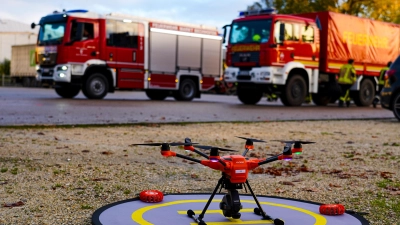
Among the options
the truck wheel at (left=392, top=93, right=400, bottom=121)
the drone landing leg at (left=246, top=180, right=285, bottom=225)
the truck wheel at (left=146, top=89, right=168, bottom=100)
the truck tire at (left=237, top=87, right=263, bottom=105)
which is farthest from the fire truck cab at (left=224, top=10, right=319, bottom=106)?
the drone landing leg at (left=246, top=180, right=285, bottom=225)

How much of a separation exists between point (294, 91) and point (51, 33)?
8.71 metres

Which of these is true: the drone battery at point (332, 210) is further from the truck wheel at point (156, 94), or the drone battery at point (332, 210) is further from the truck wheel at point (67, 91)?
the truck wheel at point (156, 94)

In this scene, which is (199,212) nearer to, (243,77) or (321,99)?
(243,77)

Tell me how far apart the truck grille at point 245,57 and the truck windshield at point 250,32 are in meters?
0.41

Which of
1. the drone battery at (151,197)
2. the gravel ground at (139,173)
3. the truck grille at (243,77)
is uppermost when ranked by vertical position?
the truck grille at (243,77)

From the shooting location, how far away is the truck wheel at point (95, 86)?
21234 mm

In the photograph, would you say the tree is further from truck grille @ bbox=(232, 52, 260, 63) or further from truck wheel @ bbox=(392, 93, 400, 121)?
truck wheel @ bbox=(392, 93, 400, 121)

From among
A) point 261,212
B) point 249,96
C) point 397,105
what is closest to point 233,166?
point 261,212

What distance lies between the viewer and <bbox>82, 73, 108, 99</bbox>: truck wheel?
2123 centimetres

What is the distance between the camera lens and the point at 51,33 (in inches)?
848

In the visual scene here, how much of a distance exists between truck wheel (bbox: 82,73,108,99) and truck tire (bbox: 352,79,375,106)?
33.1ft

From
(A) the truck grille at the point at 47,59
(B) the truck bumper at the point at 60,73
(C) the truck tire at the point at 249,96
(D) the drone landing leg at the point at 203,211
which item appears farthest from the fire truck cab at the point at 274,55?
(D) the drone landing leg at the point at 203,211

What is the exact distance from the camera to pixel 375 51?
25516mm

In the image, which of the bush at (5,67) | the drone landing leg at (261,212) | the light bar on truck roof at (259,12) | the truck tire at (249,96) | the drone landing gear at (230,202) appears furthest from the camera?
the bush at (5,67)
